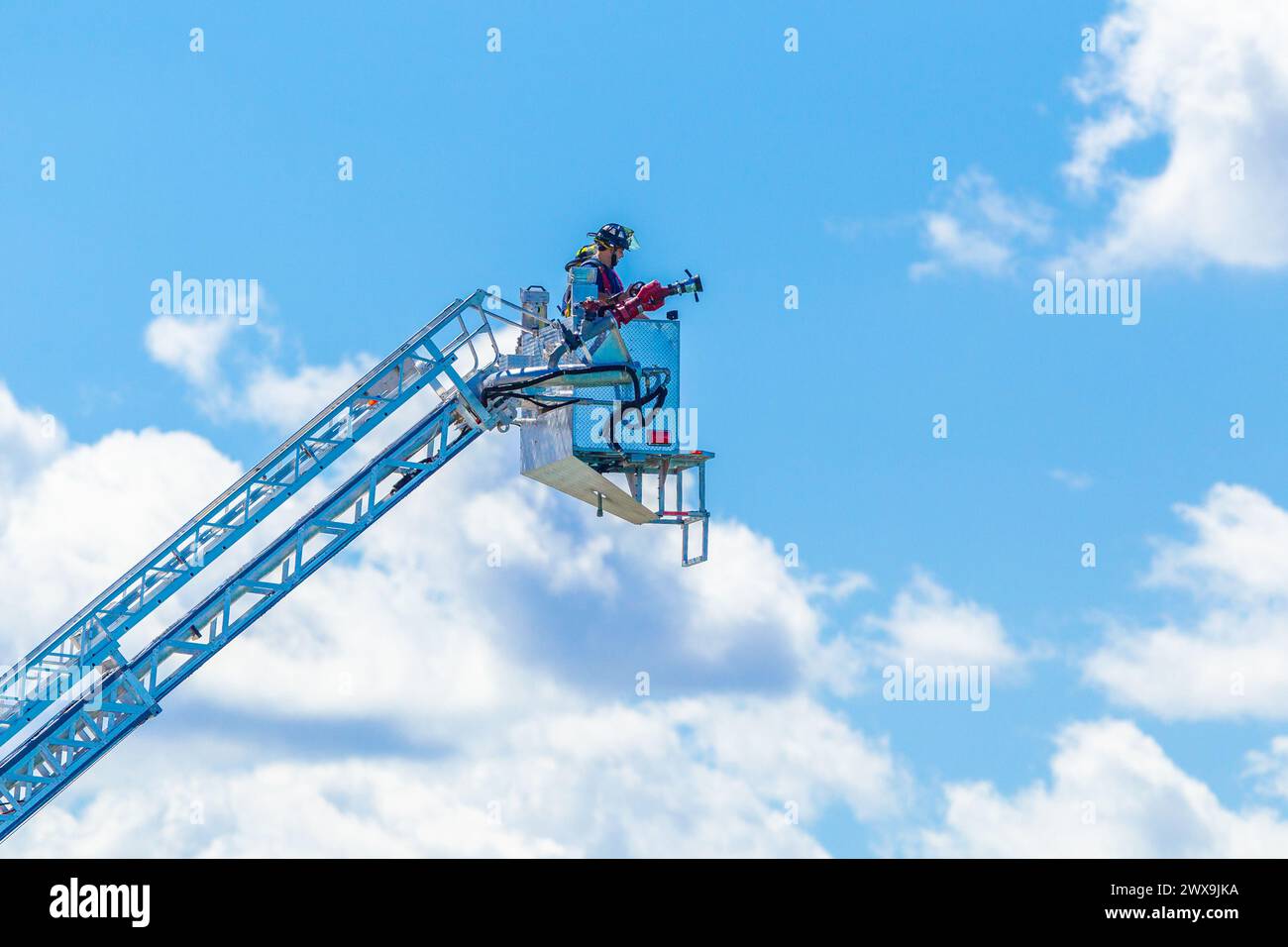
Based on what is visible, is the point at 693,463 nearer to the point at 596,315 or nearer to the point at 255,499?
the point at 596,315

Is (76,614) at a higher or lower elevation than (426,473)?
lower

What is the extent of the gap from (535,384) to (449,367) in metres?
2.55

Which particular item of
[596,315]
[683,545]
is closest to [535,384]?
[596,315]

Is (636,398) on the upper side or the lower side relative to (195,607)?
upper

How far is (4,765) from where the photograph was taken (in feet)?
186

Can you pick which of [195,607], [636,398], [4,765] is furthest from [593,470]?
[4,765]

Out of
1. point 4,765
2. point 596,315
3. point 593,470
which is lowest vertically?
point 4,765

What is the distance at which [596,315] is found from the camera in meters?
58.6

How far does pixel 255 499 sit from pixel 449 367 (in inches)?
233

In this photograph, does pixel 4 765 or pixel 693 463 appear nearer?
pixel 4 765

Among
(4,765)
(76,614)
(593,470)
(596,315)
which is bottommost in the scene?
(4,765)

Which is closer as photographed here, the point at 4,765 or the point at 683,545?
the point at 4,765

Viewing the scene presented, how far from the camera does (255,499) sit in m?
58.9

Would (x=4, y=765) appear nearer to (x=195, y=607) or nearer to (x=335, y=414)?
(x=195, y=607)
